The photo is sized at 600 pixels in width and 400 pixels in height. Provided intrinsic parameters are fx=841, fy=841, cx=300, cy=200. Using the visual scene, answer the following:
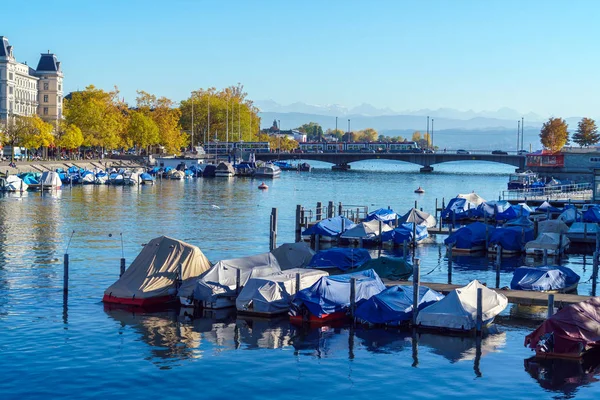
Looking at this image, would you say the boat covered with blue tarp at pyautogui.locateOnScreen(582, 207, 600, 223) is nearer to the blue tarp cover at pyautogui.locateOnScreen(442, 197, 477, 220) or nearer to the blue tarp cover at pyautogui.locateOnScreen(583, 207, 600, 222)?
the blue tarp cover at pyautogui.locateOnScreen(583, 207, 600, 222)

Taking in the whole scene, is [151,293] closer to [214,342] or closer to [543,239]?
[214,342]

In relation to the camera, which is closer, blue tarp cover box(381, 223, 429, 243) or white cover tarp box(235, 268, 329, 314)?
white cover tarp box(235, 268, 329, 314)

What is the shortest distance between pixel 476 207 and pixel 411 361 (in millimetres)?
51532

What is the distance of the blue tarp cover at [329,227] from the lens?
66.4m

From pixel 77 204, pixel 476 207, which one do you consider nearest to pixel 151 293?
pixel 476 207

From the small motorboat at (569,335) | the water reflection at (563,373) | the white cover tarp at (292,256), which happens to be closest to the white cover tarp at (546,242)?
the white cover tarp at (292,256)

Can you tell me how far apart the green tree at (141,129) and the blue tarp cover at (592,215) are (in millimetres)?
121502

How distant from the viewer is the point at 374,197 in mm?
127438

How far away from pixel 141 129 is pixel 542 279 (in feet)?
468

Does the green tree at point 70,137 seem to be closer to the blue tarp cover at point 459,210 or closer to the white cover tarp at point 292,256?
the blue tarp cover at point 459,210

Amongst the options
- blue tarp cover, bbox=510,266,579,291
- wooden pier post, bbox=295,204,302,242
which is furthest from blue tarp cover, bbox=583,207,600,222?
blue tarp cover, bbox=510,266,579,291

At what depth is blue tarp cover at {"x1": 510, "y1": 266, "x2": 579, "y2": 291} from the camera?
145ft

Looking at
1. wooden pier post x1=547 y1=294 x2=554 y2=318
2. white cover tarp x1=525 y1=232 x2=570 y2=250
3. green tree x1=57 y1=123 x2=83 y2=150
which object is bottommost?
wooden pier post x1=547 y1=294 x2=554 y2=318

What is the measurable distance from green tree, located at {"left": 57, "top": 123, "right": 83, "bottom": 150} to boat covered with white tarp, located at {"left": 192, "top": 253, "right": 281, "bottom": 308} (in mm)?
119101
